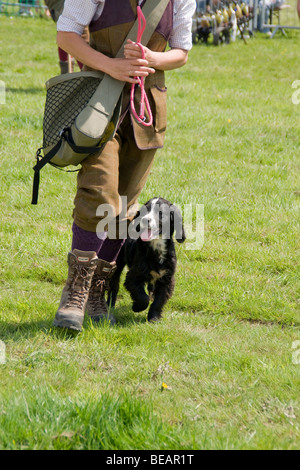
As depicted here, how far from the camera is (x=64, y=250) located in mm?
5375

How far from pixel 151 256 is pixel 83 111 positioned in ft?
3.92

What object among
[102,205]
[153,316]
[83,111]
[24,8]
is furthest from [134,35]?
[24,8]

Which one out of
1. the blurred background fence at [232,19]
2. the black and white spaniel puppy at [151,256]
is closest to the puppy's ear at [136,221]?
the black and white spaniel puppy at [151,256]

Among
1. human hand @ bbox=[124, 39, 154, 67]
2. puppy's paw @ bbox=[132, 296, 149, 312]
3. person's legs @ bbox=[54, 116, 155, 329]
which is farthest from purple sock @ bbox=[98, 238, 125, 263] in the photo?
human hand @ bbox=[124, 39, 154, 67]

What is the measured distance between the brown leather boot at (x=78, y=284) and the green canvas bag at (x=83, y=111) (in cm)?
56

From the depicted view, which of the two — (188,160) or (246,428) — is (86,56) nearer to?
(246,428)

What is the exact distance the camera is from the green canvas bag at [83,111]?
3639 millimetres

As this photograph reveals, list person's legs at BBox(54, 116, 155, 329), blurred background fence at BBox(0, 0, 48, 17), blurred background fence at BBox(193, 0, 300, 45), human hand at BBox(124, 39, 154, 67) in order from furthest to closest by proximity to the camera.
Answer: blurred background fence at BBox(0, 0, 48, 17) → blurred background fence at BBox(193, 0, 300, 45) → person's legs at BBox(54, 116, 155, 329) → human hand at BBox(124, 39, 154, 67)

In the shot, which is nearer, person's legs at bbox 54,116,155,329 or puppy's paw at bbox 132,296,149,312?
person's legs at bbox 54,116,155,329

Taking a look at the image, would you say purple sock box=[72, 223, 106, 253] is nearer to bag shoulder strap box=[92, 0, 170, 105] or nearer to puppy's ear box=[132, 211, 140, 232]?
puppy's ear box=[132, 211, 140, 232]

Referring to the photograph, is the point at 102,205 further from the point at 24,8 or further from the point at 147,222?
the point at 24,8

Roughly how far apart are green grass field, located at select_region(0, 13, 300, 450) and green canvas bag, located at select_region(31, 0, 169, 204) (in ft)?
3.42

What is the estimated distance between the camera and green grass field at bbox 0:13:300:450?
2930 mm

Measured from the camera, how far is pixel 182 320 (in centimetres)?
443
